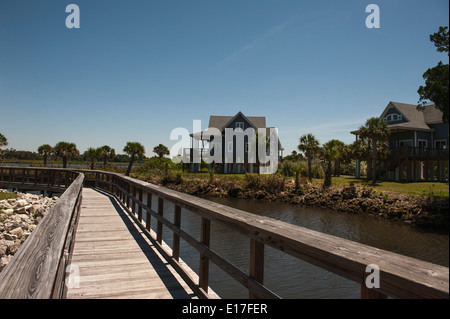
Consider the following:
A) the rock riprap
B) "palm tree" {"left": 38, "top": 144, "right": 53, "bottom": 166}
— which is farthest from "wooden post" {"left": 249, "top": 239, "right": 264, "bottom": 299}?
"palm tree" {"left": 38, "top": 144, "right": 53, "bottom": 166}

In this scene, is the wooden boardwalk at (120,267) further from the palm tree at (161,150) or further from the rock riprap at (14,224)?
the palm tree at (161,150)

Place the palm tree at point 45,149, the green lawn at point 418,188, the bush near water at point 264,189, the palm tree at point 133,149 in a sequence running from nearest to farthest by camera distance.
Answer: the green lawn at point 418,188, the bush near water at point 264,189, the palm tree at point 133,149, the palm tree at point 45,149

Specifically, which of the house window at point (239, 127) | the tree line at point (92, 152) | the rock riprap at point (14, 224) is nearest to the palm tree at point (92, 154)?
the tree line at point (92, 152)

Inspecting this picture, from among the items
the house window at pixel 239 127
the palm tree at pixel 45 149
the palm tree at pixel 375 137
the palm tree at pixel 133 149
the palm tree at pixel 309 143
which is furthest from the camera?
the palm tree at pixel 45 149

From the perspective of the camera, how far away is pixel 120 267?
171 inches

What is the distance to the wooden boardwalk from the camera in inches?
138

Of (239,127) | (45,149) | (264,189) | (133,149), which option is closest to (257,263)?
(264,189)

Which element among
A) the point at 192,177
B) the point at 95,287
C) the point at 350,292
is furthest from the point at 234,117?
the point at 95,287

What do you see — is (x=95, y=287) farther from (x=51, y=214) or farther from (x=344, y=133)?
(x=344, y=133)

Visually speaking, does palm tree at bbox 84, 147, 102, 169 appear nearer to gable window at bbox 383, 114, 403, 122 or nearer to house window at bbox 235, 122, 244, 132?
house window at bbox 235, 122, 244, 132

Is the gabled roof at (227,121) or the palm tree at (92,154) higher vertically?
the gabled roof at (227,121)

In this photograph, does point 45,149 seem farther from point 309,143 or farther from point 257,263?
point 257,263

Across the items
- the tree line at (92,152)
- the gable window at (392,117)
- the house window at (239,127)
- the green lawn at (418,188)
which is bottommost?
the green lawn at (418,188)

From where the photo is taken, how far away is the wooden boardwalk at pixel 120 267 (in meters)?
3.50
